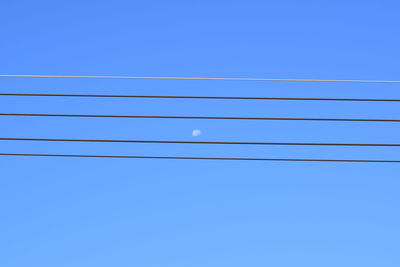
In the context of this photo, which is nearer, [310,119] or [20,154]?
[310,119]

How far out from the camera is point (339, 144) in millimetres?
7371

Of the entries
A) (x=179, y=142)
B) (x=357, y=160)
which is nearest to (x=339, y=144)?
(x=357, y=160)

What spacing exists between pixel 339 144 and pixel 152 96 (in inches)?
112

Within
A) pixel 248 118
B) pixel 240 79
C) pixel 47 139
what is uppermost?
pixel 240 79

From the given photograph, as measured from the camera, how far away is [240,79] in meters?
7.92

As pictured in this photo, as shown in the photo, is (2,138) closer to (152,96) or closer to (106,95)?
(106,95)

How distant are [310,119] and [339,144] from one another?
0.59m

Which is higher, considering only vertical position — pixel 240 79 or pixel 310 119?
Result: pixel 240 79

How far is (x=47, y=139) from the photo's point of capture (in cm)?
726

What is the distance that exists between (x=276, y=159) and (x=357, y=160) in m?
1.27

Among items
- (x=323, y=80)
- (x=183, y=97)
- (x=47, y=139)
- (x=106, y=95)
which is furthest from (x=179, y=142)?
(x=323, y=80)

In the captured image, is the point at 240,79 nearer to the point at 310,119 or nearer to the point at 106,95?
the point at 310,119

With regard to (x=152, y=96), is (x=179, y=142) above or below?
below

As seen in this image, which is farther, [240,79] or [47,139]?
[240,79]
